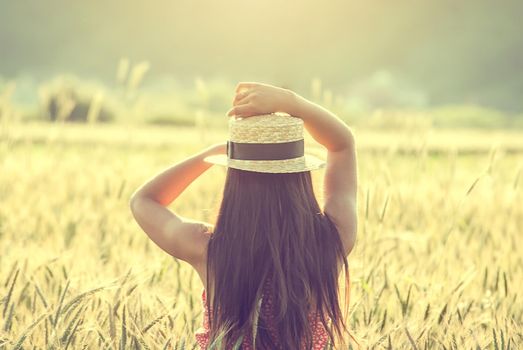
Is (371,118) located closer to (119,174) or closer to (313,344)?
(119,174)

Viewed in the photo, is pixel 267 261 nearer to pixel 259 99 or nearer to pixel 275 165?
pixel 275 165

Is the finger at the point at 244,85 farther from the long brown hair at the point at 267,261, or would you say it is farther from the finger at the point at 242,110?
the long brown hair at the point at 267,261

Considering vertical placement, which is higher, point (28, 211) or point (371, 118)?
point (371, 118)

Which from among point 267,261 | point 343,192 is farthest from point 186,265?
point 267,261

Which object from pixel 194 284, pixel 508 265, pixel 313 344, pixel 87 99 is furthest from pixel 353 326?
pixel 87 99

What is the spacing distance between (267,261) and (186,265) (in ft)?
3.40

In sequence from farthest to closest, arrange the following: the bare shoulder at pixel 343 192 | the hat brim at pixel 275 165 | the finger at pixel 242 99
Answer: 1. the bare shoulder at pixel 343 192
2. the finger at pixel 242 99
3. the hat brim at pixel 275 165

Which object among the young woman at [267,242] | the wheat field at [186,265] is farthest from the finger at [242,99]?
the wheat field at [186,265]

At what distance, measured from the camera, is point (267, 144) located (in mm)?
2129

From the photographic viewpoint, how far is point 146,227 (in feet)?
7.45

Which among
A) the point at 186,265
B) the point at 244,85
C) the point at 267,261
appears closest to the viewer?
the point at 267,261

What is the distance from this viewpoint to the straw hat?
82.7 inches

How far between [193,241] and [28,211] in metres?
2.26

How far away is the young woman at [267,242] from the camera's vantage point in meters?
2.06
